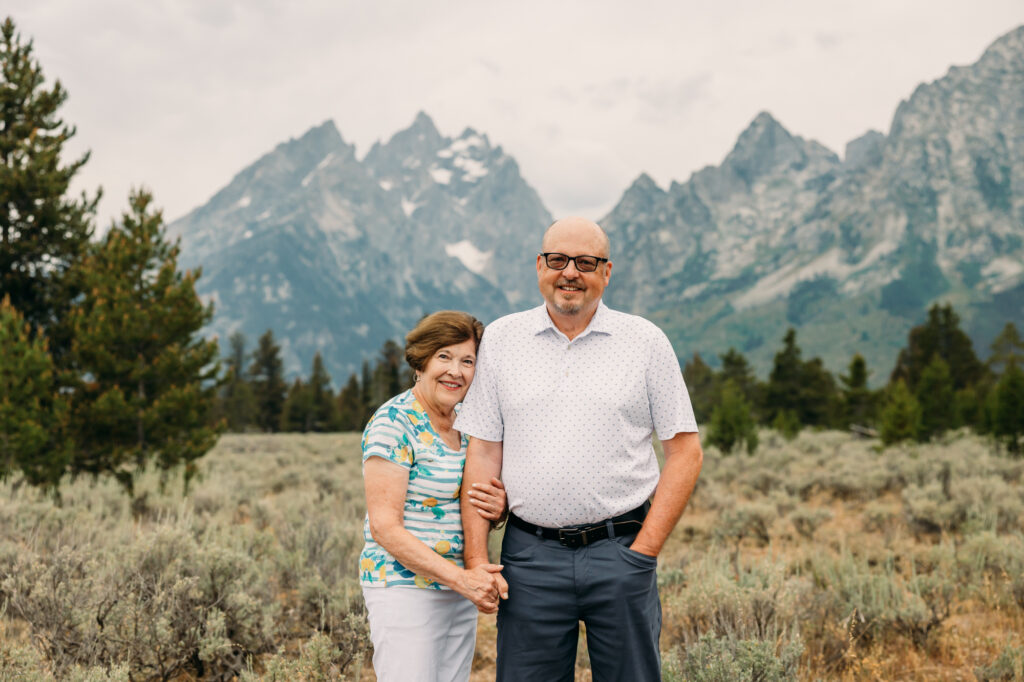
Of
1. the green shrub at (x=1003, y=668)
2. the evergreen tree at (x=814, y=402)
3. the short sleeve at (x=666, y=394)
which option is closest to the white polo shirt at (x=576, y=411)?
the short sleeve at (x=666, y=394)

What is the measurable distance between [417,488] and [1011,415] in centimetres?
1735

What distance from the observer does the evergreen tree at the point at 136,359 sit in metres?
10.8

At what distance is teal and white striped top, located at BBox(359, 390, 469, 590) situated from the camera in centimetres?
267

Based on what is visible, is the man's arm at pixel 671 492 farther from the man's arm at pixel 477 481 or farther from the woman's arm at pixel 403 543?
the woman's arm at pixel 403 543

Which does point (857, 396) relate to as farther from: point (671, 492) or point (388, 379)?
point (388, 379)

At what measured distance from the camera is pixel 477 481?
9.14 feet

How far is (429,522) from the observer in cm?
273

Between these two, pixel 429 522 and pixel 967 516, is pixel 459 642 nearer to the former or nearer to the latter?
pixel 429 522

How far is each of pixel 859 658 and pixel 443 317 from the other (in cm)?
402

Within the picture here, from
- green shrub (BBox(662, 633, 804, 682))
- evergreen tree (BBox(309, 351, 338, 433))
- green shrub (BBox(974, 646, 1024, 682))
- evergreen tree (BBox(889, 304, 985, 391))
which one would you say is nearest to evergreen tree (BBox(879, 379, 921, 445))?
green shrub (BBox(974, 646, 1024, 682))

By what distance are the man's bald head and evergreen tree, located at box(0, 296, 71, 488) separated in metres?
9.85

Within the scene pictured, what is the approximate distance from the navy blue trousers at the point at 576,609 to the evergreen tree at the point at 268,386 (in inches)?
A: 2102

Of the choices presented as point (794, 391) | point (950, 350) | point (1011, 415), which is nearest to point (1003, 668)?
point (1011, 415)

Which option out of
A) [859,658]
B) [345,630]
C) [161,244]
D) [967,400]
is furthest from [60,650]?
[967,400]
